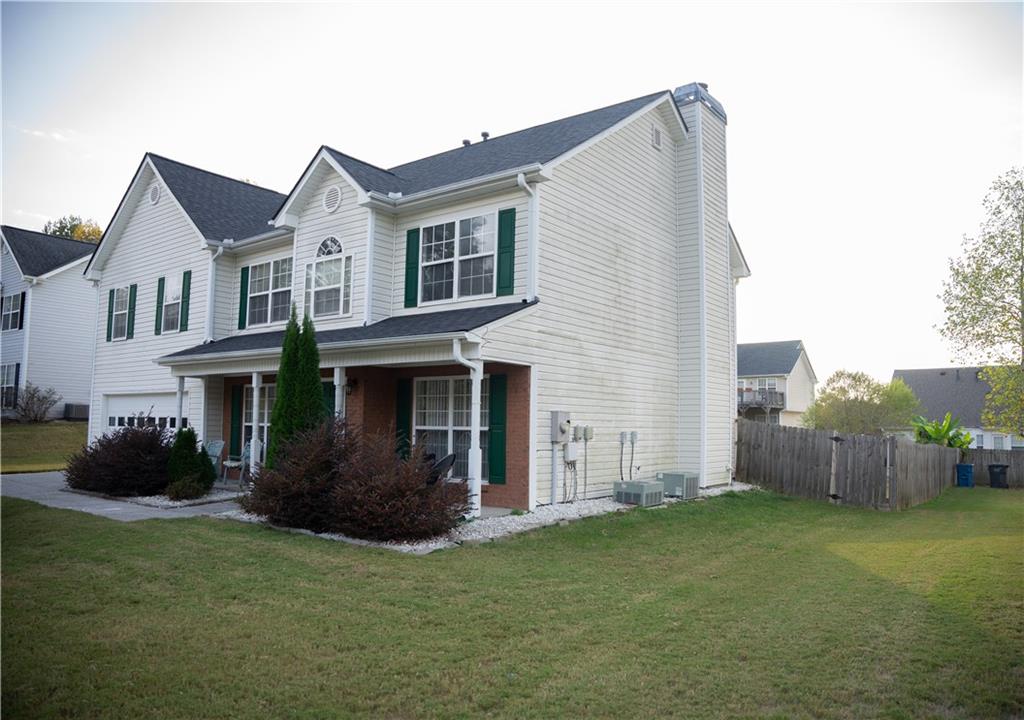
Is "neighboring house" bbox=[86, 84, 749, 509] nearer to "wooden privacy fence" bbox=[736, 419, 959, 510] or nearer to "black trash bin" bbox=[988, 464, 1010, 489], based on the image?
"wooden privacy fence" bbox=[736, 419, 959, 510]

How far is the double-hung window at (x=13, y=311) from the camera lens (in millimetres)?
29297

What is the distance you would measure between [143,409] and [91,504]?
8.12 m

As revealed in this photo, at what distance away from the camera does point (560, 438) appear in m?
12.9

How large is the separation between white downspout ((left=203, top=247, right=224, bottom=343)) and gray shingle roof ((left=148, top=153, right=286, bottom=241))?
0.60 metres

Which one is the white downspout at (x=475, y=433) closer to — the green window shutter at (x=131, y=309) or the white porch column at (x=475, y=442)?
the white porch column at (x=475, y=442)

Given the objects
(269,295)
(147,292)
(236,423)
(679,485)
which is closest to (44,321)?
(147,292)

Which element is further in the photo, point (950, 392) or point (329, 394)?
point (950, 392)

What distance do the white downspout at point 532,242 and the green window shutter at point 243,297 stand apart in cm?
908

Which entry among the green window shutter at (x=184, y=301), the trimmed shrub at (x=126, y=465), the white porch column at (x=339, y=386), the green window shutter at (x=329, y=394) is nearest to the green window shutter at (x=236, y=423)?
the trimmed shrub at (x=126, y=465)

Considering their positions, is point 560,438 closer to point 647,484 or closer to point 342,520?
point 647,484

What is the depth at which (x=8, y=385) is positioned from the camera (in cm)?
2939

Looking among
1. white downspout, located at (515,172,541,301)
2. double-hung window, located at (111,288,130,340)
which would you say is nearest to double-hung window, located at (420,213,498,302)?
white downspout, located at (515,172,541,301)

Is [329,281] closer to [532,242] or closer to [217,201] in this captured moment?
[532,242]

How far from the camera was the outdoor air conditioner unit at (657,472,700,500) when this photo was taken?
592 inches
